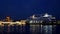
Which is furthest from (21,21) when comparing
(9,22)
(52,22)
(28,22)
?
(52,22)

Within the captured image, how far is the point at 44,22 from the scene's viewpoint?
85062mm

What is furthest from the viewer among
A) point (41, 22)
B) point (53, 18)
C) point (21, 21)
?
point (21, 21)

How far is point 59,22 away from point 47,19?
818 cm

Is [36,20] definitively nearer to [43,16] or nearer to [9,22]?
[43,16]

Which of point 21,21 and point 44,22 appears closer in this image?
point 44,22

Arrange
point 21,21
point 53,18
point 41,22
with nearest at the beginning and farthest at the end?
point 41,22, point 53,18, point 21,21

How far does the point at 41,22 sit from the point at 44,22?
1.76m

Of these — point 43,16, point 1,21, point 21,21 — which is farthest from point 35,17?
point 1,21

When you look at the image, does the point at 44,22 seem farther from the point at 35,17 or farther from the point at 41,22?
the point at 35,17

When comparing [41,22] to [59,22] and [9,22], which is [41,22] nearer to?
[59,22]

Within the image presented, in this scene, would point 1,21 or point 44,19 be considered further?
point 1,21

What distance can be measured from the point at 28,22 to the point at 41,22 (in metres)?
6.34

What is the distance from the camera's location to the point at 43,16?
92.4m

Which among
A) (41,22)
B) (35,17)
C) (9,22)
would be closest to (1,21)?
(9,22)
